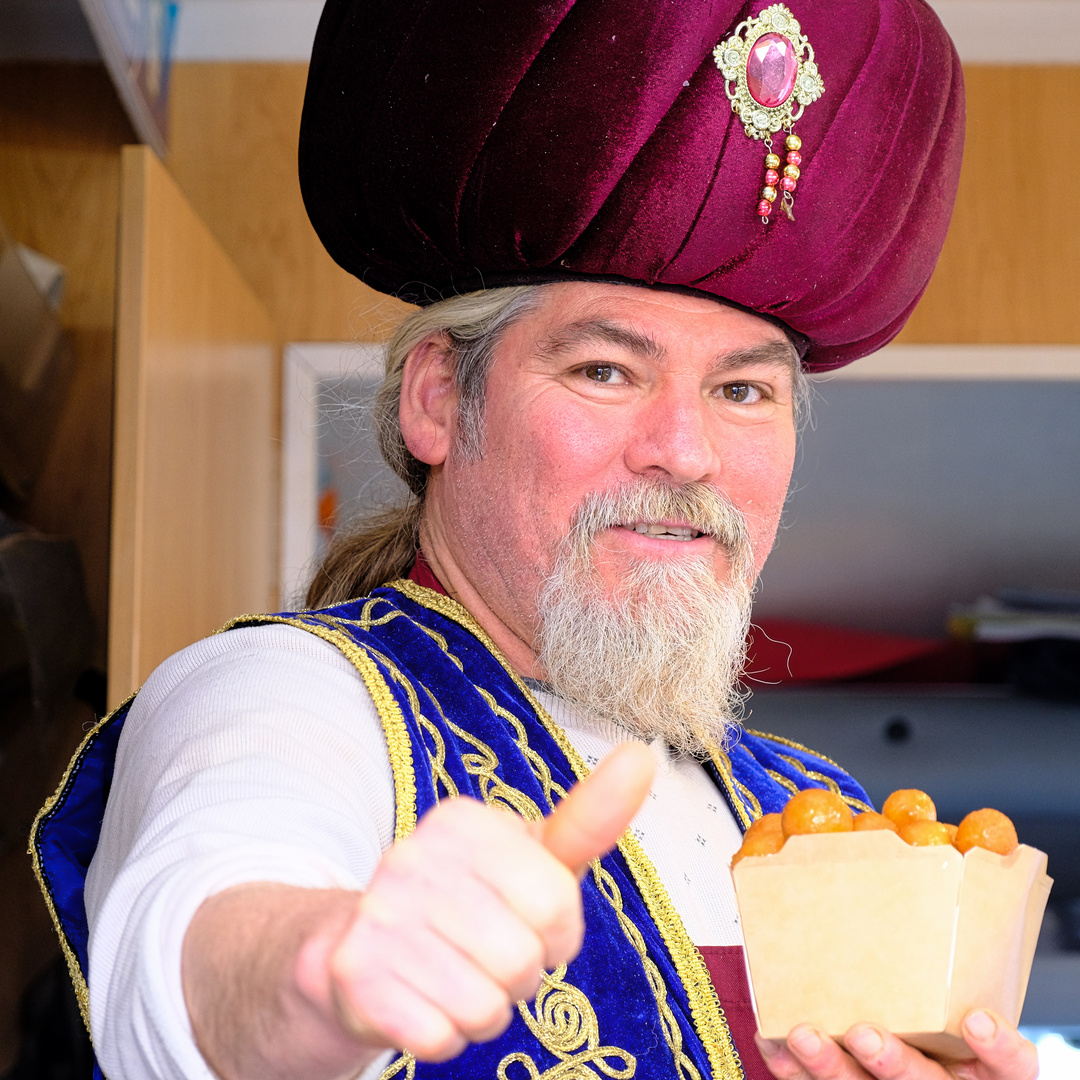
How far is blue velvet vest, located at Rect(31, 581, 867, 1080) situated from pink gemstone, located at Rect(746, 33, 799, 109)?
48 cm

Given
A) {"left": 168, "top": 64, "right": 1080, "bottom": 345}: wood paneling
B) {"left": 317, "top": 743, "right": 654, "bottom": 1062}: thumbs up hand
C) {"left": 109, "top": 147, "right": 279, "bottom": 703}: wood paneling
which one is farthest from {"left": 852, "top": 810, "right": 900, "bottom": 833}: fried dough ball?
{"left": 168, "top": 64, "right": 1080, "bottom": 345}: wood paneling

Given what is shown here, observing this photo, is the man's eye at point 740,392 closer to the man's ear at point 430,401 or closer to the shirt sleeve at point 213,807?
the man's ear at point 430,401

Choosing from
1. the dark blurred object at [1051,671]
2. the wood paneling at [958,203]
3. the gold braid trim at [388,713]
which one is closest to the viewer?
the gold braid trim at [388,713]

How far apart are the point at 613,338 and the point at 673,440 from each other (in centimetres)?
10

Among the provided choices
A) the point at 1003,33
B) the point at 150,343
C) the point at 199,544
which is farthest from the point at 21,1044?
the point at 1003,33

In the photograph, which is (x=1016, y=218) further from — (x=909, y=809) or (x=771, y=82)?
(x=909, y=809)

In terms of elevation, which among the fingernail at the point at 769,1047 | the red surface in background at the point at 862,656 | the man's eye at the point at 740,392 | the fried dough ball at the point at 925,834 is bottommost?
the red surface in background at the point at 862,656

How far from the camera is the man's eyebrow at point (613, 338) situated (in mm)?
1037

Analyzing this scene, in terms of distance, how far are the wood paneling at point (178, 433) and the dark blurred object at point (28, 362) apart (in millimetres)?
199

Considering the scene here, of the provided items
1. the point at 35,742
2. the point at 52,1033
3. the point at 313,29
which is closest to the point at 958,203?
the point at 313,29

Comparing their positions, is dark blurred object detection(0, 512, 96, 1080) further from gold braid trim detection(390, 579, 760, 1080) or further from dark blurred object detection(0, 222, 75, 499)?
gold braid trim detection(390, 579, 760, 1080)

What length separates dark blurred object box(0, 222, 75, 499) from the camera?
1.76 metres

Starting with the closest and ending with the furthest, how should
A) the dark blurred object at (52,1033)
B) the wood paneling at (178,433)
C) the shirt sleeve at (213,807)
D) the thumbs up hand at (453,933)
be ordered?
the thumbs up hand at (453,933)
the shirt sleeve at (213,807)
the wood paneling at (178,433)
the dark blurred object at (52,1033)

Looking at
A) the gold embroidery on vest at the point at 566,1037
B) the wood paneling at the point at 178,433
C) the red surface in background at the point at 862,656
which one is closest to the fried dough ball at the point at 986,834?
the gold embroidery on vest at the point at 566,1037
